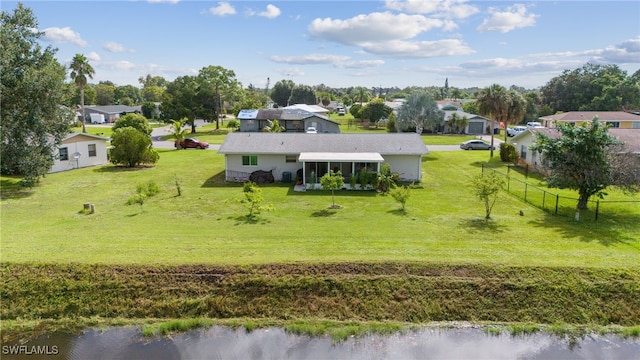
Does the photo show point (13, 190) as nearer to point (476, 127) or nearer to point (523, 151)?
point (523, 151)

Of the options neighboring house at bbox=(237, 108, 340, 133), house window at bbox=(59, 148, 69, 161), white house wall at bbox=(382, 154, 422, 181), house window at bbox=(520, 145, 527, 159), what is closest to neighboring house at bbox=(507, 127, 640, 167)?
house window at bbox=(520, 145, 527, 159)

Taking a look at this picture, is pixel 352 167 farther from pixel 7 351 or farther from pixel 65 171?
pixel 65 171

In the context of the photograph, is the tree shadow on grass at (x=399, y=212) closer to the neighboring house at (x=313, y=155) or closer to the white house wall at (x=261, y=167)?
the neighboring house at (x=313, y=155)

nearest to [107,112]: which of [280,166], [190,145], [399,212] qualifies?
[190,145]

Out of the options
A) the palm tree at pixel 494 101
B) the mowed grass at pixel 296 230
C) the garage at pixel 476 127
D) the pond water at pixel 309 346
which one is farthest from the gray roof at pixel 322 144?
the garage at pixel 476 127

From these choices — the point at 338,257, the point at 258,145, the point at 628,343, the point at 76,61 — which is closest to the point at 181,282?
the point at 338,257

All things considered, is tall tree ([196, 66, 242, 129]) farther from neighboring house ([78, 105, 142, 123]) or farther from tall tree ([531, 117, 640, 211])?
tall tree ([531, 117, 640, 211])
